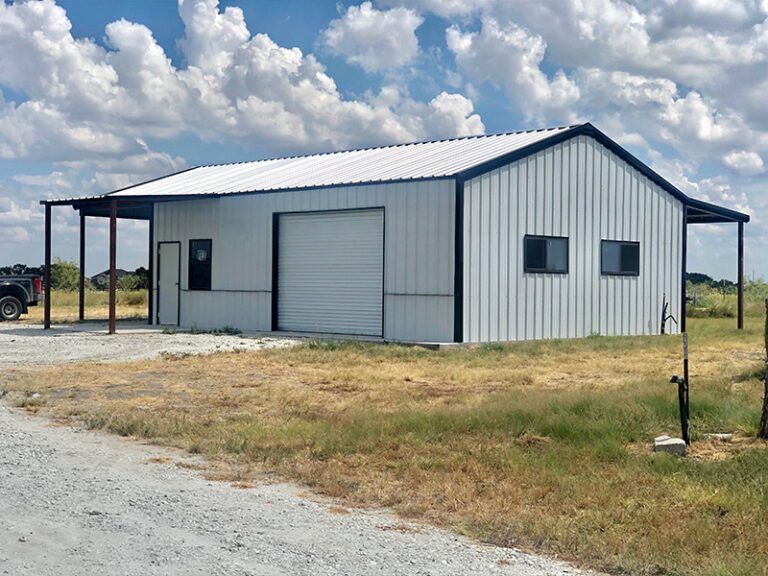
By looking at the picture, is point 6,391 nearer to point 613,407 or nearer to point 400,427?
point 400,427

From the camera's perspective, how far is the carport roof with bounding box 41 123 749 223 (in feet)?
72.0

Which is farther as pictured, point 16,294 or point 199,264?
point 16,294

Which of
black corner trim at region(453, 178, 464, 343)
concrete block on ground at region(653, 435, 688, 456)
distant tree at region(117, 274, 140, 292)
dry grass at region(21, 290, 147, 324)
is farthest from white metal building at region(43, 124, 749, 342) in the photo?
distant tree at region(117, 274, 140, 292)

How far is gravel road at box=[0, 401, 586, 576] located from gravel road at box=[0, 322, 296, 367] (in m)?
9.98

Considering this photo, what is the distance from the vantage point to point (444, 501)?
24.0ft

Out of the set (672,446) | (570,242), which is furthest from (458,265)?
(672,446)

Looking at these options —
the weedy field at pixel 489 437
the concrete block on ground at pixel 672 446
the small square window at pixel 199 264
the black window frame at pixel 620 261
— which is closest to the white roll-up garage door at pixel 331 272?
the small square window at pixel 199 264

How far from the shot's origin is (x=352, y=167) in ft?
83.0

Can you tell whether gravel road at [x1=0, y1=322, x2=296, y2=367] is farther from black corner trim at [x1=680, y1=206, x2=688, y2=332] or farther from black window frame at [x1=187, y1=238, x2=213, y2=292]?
black corner trim at [x1=680, y1=206, x2=688, y2=332]

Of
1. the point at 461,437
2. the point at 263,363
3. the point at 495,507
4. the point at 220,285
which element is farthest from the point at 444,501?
the point at 220,285

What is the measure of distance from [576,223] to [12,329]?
14454 millimetres

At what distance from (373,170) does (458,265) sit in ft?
14.6

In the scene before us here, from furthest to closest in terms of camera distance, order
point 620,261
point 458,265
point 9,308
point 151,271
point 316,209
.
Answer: point 9,308
point 151,271
point 620,261
point 316,209
point 458,265

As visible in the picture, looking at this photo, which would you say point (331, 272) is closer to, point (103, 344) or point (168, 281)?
point (103, 344)
